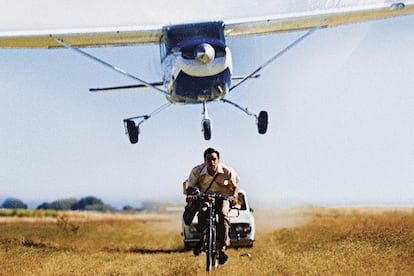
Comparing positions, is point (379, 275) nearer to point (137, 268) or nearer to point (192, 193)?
point (192, 193)

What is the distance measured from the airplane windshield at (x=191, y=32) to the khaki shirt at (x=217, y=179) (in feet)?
27.9

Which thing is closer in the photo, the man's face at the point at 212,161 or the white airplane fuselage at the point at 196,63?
the man's face at the point at 212,161

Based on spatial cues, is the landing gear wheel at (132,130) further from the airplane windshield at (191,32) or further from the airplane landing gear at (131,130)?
the airplane windshield at (191,32)

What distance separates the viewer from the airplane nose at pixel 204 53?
13258 millimetres

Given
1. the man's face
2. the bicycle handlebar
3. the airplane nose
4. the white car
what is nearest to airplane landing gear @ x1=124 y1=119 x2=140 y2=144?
the airplane nose

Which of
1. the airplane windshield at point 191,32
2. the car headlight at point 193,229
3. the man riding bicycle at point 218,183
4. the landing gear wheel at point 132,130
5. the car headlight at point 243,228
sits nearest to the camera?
the man riding bicycle at point 218,183

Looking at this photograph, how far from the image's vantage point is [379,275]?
7.14 m

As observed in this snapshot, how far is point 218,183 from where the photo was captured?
6.42 m

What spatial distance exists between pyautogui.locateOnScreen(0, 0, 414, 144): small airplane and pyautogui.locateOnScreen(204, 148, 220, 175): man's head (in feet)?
24.4

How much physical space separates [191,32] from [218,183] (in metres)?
8.84

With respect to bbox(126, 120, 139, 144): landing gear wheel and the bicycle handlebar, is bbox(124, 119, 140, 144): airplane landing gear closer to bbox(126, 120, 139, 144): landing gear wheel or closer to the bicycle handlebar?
bbox(126, 120, 139, 144): landing gear wheel

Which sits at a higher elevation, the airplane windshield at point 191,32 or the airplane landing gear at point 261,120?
the airplane windshield at point 191,32

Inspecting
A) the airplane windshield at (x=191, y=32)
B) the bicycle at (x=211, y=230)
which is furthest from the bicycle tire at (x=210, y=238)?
the airplane windshield at (x=191, y=32)

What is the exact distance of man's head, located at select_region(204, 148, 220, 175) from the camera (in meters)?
5.91
